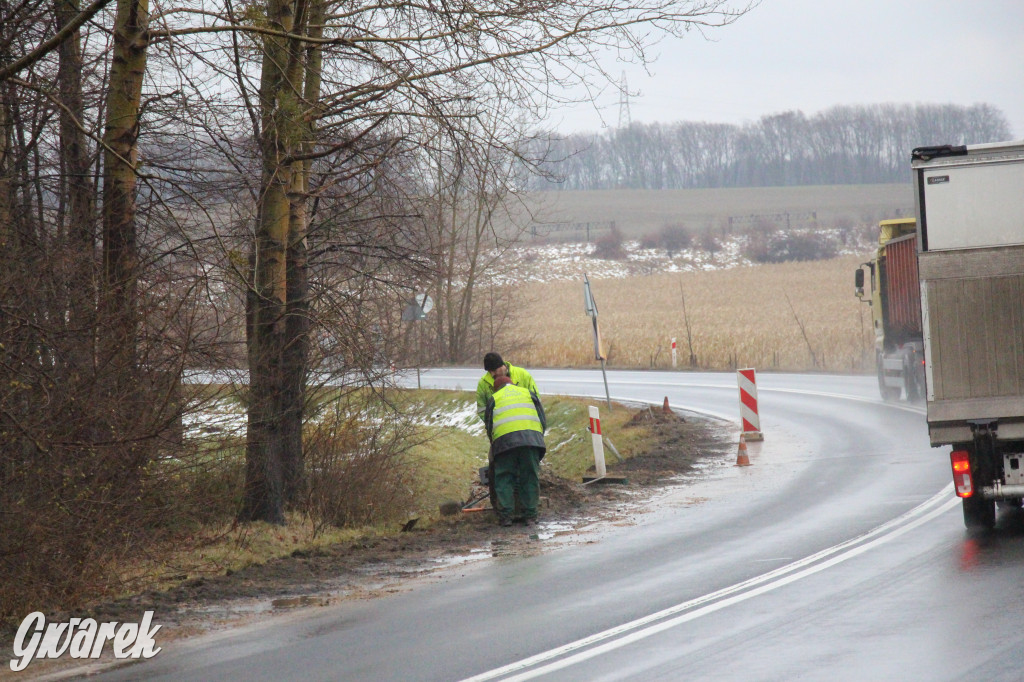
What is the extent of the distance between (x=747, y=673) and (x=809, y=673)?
33 cm

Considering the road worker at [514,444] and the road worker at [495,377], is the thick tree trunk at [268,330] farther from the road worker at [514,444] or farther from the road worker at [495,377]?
the road worker at [514,444]

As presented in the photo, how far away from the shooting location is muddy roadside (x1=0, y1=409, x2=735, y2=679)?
8094 millimetres

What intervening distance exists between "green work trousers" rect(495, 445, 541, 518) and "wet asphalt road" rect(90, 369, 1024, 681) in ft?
3.61

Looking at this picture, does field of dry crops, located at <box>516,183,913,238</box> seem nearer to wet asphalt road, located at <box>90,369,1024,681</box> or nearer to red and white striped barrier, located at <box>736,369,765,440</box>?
red and white striped barrier, located at <box>736,369,765,440</box>

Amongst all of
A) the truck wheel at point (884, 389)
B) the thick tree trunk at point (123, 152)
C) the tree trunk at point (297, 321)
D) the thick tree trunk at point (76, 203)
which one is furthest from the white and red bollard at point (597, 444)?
the truck wheel at point (884, 389)

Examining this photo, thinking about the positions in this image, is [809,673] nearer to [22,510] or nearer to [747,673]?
[747,673]

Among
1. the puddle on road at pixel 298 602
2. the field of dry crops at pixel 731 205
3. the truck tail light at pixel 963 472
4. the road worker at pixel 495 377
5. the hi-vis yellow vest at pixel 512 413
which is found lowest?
the puddle on road at pixel 298 602

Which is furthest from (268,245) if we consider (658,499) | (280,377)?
(658,499)

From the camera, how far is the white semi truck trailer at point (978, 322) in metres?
9.13

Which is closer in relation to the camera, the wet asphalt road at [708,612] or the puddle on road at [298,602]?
the wet asphalt road at [708,612]

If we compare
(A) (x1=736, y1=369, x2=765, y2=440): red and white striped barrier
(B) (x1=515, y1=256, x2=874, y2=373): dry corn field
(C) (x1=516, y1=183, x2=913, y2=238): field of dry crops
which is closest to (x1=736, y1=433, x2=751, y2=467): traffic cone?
(A) (x1=736, y1=369, x2=765, y2=440): red and white striped barrier

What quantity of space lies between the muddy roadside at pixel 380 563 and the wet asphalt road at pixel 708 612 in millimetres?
386

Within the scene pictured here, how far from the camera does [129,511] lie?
8.88 m

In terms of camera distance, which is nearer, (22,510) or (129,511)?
(22,510)
